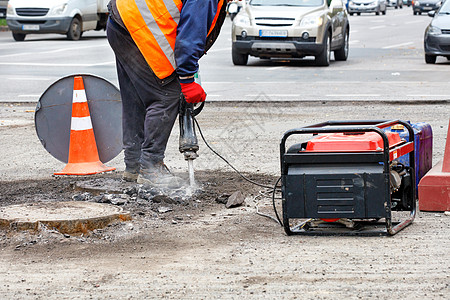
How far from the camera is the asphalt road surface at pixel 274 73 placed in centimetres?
1280

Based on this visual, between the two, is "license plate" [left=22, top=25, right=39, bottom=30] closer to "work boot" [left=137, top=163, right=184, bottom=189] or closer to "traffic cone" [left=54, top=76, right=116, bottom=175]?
"traffic cone" [left=54, top=76, right=116, bottom=175]

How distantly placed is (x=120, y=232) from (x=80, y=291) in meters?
1.16

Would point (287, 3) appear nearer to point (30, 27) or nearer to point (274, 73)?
point (274, 73)

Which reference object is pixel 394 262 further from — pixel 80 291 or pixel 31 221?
pixel 31 221

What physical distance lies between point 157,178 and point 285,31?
11339mm

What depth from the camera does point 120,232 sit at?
5.17 meters

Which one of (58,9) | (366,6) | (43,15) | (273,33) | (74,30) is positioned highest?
(273,33)

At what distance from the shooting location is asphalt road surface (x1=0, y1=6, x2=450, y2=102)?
1280 centimetres

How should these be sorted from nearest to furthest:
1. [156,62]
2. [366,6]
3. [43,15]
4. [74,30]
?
1. [156,62]
2. [43,15]
3. [74,30]
4. [366,6]

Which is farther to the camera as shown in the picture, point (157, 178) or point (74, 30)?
point (74, 30)

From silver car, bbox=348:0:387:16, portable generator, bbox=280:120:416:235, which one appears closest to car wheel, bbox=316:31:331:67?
portable generator, bbox=280:120:416:235

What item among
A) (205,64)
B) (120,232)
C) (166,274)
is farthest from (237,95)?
(166,274)

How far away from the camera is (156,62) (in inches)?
237

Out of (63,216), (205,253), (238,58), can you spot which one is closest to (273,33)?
(238,58)
